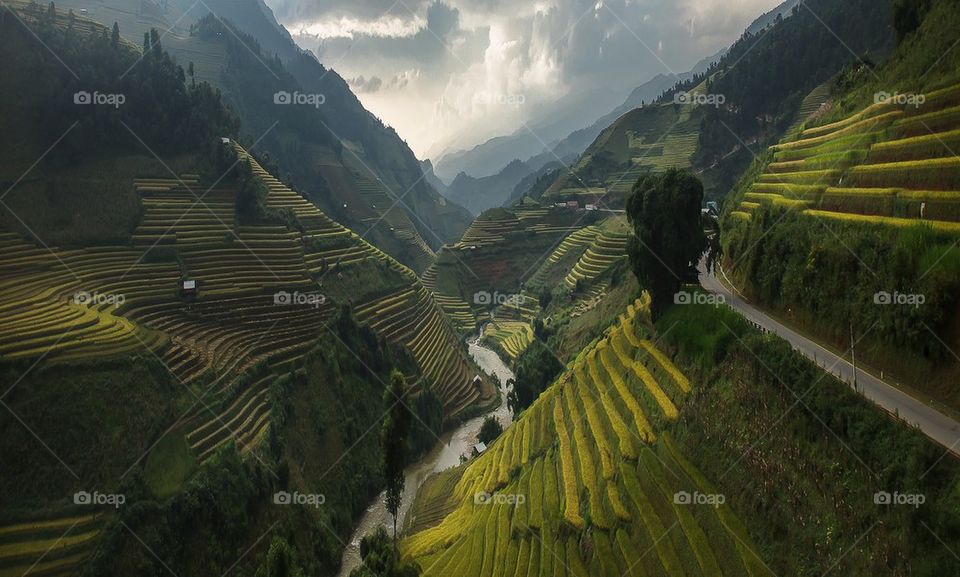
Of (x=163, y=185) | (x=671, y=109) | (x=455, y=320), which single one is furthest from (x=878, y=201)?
(x=671, y=109)

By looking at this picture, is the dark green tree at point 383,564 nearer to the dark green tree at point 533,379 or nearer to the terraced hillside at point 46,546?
the terraced hillside at point 46,546

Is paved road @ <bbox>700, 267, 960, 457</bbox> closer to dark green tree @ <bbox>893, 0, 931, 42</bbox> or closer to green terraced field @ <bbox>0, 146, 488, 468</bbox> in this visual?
dark green tree @ <bbox>893, 0, 931, 42</bbox>

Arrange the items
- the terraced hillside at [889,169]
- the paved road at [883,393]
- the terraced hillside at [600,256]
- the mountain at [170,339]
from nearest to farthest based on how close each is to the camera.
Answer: the paved road at [883,393]
the terraced hillside at [889,169]
the mountain at [170,339]
the terraced hillside at [600,256]
